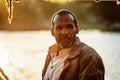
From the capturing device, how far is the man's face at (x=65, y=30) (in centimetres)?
438

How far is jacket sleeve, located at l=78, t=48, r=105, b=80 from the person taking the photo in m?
4.21

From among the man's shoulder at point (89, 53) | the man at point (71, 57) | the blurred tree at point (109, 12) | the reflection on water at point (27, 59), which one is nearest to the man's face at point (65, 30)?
the man at point (71, 57)

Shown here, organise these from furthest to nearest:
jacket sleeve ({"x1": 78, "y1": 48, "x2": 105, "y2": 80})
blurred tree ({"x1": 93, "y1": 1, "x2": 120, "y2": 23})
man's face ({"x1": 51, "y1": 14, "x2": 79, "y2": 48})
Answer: blurred tree ({"x1": 93, "y1": 1, "x2": 120, "y2": 23}) → man's face ({"x1": 51, "y1": 14, "x2": 79, "y2": 48}) → jacket sleeve ({"x1": 78, "y1": 48, "x2": 105, "y2": 80})

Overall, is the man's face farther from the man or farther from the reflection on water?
the reflection on water

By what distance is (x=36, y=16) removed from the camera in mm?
44094

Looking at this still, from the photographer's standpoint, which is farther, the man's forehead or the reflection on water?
the reflection on water

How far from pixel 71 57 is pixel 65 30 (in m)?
0.24

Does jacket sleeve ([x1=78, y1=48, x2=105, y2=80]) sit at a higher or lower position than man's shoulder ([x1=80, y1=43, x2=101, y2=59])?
lower

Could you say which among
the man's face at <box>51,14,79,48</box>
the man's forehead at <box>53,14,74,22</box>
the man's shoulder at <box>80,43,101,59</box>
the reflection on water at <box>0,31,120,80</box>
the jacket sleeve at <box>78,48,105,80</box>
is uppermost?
the man's forehead at <box>53,14,74,22</box>

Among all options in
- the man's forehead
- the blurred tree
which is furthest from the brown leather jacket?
the blurred tree

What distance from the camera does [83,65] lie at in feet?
13.9

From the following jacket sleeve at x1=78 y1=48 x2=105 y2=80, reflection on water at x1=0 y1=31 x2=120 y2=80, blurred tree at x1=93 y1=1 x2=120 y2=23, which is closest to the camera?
jacket sleeve at x1=78 y1=48 x2=105 y2=80

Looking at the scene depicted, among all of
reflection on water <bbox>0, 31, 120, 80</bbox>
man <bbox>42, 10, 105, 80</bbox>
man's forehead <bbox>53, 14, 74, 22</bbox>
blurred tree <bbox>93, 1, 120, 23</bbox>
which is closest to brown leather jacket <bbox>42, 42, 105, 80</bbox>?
man <bbox>42, 10, 105, 80</bbox>

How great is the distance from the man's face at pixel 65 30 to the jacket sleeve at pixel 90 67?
0.21 meters
